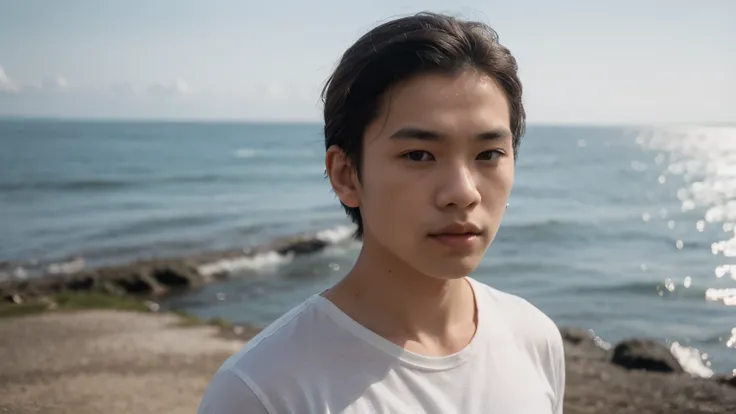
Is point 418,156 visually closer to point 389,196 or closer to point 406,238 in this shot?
point 389,196

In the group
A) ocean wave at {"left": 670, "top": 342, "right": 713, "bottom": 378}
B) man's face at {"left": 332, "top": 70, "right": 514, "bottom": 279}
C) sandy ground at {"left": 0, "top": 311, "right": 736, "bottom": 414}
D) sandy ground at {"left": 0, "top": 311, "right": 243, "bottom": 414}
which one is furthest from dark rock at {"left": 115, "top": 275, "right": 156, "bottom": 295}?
man's face at {"left": 332, "top": 70, "right": 514, "bottom": 279}

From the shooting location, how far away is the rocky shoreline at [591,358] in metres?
10.2

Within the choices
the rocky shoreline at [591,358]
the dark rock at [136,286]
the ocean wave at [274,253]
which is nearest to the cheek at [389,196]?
the rocky shoreline at [591,358]

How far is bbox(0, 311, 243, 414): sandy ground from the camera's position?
8.75 meters

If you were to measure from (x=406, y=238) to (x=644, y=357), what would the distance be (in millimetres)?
11462

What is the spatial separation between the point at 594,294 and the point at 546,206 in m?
20.4

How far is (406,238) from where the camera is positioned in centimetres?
222

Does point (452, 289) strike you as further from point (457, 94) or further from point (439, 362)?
point (457, 94)

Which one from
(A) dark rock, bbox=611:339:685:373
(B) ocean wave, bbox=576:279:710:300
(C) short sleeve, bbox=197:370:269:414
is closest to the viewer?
(C) short sleeve, bbox=197:370:269:414

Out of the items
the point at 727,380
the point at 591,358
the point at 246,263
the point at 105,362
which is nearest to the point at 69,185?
the point at 246,263

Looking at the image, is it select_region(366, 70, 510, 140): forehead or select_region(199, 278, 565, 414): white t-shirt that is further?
select_region(366, 70, 510, 140): forehead

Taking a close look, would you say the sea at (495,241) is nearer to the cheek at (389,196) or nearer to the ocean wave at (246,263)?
the ocean wave at (246,263)

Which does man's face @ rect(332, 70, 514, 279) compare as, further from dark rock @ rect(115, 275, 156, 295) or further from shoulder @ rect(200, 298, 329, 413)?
dark rock @ rect(115, 275, 156, 295)

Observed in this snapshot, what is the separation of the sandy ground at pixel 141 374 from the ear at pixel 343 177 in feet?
23.0
